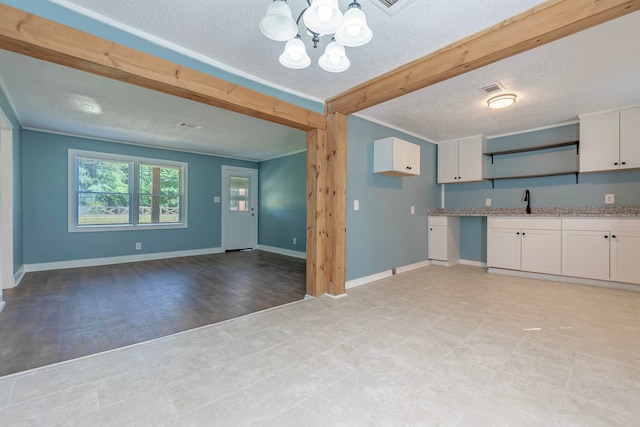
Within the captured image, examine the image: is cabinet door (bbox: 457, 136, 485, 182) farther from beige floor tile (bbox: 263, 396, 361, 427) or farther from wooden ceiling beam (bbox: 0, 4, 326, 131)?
beige floor tile (bbox: 263, 396, 361, 427)

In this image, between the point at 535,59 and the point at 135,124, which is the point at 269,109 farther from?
the point at 135,124

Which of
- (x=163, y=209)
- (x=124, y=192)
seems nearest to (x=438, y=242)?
(x=163, y=209)

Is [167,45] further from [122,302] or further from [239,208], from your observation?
[239,208]

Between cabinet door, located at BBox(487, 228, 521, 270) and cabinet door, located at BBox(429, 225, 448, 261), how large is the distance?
27.0 inches

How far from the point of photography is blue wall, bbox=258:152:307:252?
6250 millimetres

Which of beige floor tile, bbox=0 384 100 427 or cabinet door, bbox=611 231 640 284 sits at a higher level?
cabinet door, bbox=611 231 640 284

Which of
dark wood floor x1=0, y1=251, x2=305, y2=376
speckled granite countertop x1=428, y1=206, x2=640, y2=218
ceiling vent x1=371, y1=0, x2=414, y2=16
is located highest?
ceiling vent x1=371, y1=0, x2=414, y2=16

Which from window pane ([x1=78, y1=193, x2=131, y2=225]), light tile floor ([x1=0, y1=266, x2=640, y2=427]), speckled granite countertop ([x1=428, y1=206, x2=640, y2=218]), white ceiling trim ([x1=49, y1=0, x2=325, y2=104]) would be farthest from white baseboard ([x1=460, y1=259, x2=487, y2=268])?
window pane ([x1=78, y1=193, x2=131, y2=225])

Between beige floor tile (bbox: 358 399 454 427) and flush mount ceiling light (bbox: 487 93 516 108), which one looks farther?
flush mount ceiling light (bbox: 487 93 516 108)

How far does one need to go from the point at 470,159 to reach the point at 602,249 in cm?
213

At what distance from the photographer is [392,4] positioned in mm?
1812

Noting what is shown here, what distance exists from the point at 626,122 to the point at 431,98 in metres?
2.55

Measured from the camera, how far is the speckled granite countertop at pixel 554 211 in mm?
3727

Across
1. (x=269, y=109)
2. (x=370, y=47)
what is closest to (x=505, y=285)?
(x=370, y=47)
